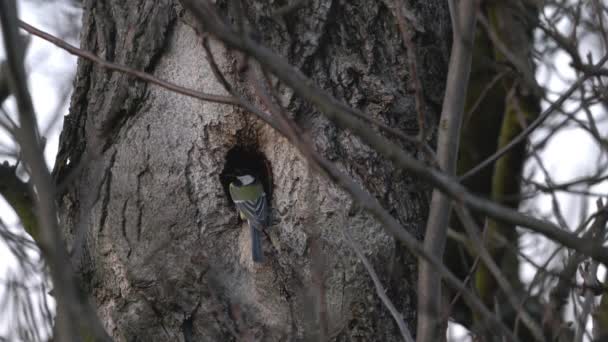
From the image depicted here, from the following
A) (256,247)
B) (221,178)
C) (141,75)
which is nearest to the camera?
(141,75)

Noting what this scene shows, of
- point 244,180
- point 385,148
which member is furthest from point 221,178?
point 385,148

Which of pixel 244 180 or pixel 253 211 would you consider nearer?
pixel 253 211

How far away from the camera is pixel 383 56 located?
2906 mm

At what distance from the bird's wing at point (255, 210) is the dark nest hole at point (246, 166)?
39mm

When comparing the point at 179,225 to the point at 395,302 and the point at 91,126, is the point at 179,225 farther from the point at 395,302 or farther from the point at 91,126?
the point at 395,302

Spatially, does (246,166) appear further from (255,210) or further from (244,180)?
(255,210)

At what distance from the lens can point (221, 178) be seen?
3154mm

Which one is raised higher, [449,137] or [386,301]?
[449,137]

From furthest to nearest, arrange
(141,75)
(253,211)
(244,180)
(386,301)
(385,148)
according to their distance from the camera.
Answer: (244,180) → (253,211) → (386,301) → (141,75) → (385,148)

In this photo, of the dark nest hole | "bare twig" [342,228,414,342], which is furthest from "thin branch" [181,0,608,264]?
the dark nest hole

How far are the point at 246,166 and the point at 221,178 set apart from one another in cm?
77

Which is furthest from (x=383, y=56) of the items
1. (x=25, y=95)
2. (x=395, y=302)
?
(x=25, y=95)

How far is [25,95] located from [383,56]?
1752 millimetres

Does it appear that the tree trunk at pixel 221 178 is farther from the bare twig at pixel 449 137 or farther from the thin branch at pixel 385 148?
the thin branch at pixel 385 148
